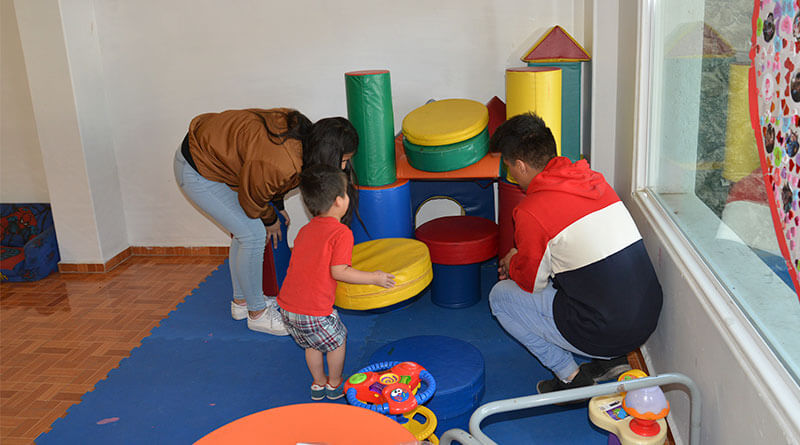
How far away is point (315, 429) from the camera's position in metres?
1.96

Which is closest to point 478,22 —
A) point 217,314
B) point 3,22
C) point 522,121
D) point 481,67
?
point 481,67

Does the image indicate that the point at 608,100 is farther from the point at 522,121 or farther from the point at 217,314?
the point at 217,314

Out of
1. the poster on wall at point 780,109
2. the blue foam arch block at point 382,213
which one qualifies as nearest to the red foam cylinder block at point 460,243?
the blue foam arch block at point 382,213

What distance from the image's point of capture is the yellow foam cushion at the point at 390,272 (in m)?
3.21

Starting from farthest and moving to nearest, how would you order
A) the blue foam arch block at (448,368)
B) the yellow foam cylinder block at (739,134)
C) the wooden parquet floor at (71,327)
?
1. the wooden parquet floor at (71,327)
2. the blue foam arch block at (448,368)
3. the yellow foam cylinder block at (739,134)

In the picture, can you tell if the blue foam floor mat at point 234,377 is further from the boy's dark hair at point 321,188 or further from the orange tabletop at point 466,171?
the boy's dark hair at point 321,188

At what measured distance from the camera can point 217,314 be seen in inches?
168

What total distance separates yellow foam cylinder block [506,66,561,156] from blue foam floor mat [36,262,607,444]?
1231 mm

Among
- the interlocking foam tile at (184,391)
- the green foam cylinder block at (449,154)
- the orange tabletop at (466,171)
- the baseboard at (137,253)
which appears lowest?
the interlocking foam tile at (184,391)

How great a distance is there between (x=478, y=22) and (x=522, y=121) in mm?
1882

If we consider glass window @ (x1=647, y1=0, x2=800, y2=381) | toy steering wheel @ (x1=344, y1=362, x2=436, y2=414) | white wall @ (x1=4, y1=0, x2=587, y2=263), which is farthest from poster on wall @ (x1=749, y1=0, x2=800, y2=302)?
white wall @ (x1=4, y1=0, x2=587, y2=263)

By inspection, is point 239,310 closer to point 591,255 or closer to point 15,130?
point 591,255

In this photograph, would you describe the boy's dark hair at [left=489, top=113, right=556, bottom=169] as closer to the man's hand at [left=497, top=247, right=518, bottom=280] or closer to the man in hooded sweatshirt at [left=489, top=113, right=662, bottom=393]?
the man in hooded sweatshirt at [left=489, top=113, right=662, bottom=393]

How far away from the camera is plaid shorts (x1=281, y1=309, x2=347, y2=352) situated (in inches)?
119
